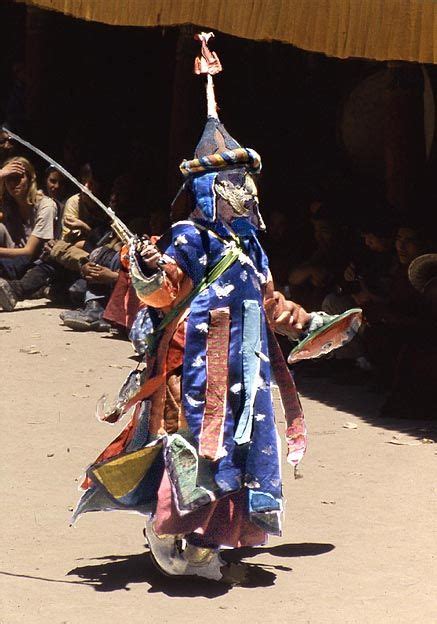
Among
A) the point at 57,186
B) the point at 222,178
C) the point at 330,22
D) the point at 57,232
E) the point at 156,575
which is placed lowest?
the point at 57,232

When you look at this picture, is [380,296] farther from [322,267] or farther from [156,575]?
[156,575]

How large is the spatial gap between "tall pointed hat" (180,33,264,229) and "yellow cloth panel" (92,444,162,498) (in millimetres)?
897

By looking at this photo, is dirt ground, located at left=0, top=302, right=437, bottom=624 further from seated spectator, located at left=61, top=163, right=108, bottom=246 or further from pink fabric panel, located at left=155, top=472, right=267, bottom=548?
seated spectator, located at left=61, top=163, right=108, bottom=246

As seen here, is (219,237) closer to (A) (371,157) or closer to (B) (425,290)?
(B) (425,290)

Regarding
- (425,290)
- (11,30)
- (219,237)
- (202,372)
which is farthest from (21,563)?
(11,30)

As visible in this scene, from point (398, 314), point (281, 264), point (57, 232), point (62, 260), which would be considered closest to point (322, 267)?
point (281, 264)

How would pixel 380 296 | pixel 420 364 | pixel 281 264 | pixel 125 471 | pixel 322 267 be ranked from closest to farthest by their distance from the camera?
→ pixel 125 471 < pixel 420 364 < pixel 380 296 < pixel 322 267 < pixel 281 264

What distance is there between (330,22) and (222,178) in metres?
3.08

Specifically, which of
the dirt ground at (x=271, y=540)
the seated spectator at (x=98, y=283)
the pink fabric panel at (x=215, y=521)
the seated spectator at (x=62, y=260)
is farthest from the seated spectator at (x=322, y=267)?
the pink fabric panel at (x=215, y=521)

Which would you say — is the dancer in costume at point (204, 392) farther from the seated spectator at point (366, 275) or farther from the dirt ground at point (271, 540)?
the seated spectator at point (366, 275)

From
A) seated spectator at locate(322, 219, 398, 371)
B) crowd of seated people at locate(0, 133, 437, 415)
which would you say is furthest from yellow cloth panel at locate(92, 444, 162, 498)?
seated spectator at locate(322, 219, 398, 371)

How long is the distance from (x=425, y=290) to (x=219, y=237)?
118 inches

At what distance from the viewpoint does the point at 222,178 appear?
6.02 metres

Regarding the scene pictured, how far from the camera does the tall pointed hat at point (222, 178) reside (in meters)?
6.00
